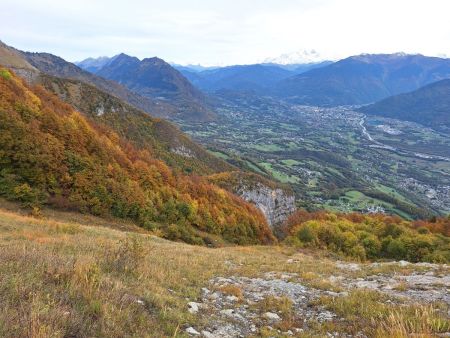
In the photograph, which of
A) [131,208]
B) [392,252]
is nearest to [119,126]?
[131,208]

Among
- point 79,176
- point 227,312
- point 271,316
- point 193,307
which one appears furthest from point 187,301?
point 79,176

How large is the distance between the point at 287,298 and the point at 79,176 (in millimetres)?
41379

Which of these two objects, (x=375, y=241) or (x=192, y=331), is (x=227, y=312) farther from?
(x=375, y=241)

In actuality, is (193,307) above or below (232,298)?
above

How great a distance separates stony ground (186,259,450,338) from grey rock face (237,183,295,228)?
339 ft

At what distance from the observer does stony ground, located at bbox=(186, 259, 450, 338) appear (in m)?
9.62

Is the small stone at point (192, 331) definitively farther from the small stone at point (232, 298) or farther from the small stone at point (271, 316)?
the small stone at point (232, 298)

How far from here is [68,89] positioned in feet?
477

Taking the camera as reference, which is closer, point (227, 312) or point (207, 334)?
point (207, 334)

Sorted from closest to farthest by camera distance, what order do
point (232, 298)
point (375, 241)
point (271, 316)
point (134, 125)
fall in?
1. point (271, 316)
2. point (232, 298)
3. point (375, 241)
4. point (134, 125)

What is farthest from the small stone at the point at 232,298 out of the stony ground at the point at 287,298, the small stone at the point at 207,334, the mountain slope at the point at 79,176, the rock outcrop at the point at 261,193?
the rock outcrop at the point at 261,193

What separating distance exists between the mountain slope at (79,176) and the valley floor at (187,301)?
3022 cm

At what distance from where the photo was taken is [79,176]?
47.8 metres

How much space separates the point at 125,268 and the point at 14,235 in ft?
34.8
